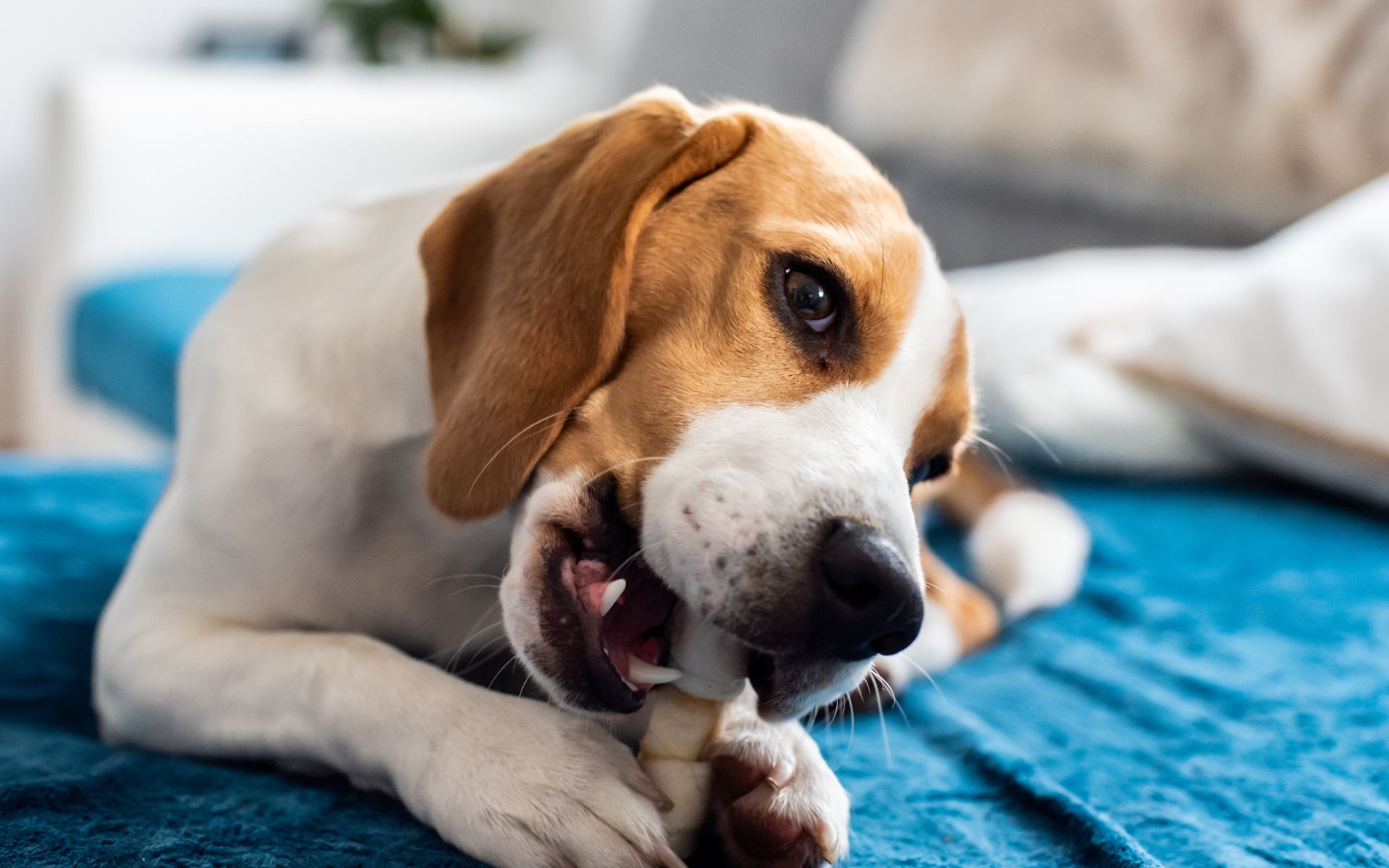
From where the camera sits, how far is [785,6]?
12.5ft

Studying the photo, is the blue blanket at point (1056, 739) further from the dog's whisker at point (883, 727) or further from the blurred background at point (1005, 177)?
the blurred background at point (1005, 177)

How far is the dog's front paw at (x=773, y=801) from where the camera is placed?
3.52 ft

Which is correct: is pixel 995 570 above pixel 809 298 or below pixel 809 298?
below

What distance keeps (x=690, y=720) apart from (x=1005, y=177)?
238 cm

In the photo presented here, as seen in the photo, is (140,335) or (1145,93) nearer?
(1145,93)

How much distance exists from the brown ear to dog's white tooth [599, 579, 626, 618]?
171 millimetres

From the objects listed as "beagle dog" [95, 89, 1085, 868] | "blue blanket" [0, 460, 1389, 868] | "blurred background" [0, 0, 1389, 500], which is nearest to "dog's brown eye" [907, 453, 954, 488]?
"beagle dog" [95, 89, 1085, 868]

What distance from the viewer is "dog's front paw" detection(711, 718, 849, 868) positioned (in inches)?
42.3

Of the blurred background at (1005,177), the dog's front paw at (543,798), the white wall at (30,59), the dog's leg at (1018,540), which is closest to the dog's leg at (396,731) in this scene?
the dog's front paw at (543,798)

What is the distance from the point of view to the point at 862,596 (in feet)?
3.40

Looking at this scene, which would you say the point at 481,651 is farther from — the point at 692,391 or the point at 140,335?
the point at 140,335

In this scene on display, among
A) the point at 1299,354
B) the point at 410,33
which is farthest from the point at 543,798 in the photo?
the point at 410,33

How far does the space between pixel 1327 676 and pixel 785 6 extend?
2.73m

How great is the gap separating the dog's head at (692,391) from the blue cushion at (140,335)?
5.85 feet
